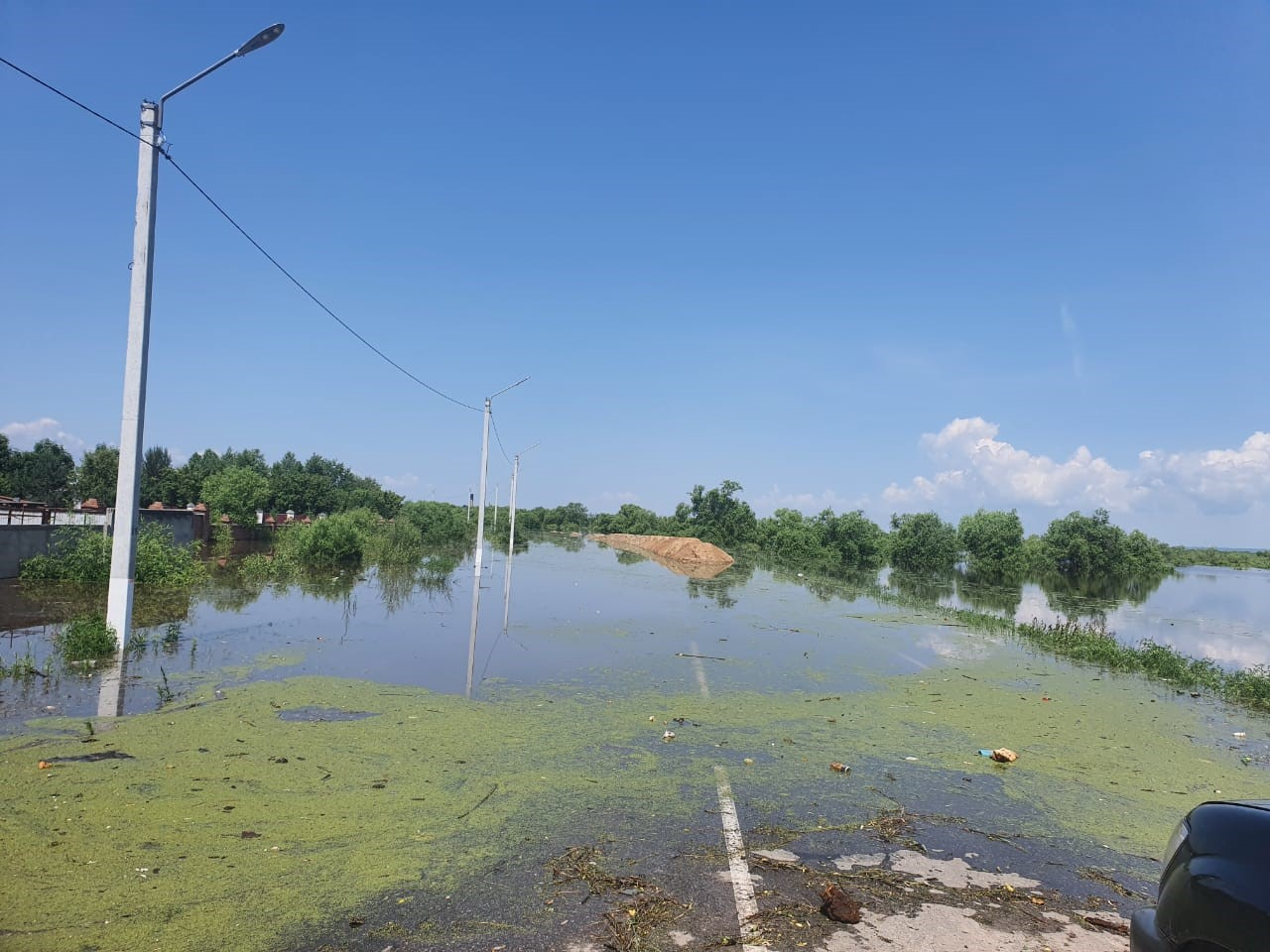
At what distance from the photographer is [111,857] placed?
426 cm

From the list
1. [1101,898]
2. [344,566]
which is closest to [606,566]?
[344,566]

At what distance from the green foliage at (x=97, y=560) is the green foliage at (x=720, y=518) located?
6331 centimetres

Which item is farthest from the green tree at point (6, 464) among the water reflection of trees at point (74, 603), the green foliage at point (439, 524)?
the water reflection of trees at point (74, 603)

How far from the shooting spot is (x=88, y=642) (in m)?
9.80

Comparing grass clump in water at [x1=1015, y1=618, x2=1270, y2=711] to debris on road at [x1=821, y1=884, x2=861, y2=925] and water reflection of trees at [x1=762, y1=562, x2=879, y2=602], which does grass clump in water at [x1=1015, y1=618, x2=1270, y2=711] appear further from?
debris on road at [x1=821, y1=884, x2=861, y2=925]

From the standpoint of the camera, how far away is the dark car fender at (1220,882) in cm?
229

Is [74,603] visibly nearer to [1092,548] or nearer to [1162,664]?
[1162,664]

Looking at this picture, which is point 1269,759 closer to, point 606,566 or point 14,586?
point 14,586

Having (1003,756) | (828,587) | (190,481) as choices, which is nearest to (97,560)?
(1003,756)

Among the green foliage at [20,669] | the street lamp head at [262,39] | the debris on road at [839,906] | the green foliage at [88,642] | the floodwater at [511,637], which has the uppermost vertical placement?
the street lamp head at [262,39]

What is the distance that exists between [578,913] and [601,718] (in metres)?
4.45

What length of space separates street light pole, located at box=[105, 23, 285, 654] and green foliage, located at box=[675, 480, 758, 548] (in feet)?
233

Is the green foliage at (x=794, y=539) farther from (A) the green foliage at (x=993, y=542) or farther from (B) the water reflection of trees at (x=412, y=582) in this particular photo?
(B) the water reflection of trees at (x=412, y=582)

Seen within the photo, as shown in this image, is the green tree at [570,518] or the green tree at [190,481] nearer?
the green tree at [190,481]
